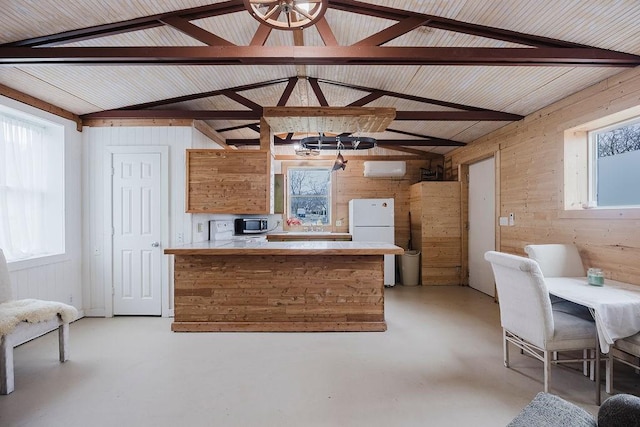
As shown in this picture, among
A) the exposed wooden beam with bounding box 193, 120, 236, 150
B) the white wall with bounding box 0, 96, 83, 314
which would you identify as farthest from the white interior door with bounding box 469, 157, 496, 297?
the white wall with bounding box 0, 96, 83, 314

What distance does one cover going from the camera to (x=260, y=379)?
2.46m

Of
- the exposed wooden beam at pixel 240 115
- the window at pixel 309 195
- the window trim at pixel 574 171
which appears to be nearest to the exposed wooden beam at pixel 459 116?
the exposed wooden beam at pixel 240 115

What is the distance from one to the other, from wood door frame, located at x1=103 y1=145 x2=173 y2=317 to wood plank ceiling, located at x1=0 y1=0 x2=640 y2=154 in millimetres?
548

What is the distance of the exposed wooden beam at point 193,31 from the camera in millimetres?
2439

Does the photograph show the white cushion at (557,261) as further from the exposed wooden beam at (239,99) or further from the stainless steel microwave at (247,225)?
the stainless steel microwave at (247,225)

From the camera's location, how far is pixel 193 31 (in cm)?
247

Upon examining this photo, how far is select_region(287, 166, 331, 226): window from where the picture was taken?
21.6 feet

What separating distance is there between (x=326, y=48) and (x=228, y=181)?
84.3 inches

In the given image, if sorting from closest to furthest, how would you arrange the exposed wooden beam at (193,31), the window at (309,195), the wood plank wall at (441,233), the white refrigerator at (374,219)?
the exposed wooden beam at (193,31)
the wood plank wall at (441,233)
the white refrigerator at (374,219)
the window at (309,195)

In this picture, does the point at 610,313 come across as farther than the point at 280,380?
No

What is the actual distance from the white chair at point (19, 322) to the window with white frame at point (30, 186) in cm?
66

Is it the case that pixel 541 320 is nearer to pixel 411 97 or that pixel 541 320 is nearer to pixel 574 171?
pixel 574 171

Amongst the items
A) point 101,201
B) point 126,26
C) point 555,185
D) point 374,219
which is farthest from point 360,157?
point 126,26

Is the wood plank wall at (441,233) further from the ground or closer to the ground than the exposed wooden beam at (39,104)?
closer to the ground
